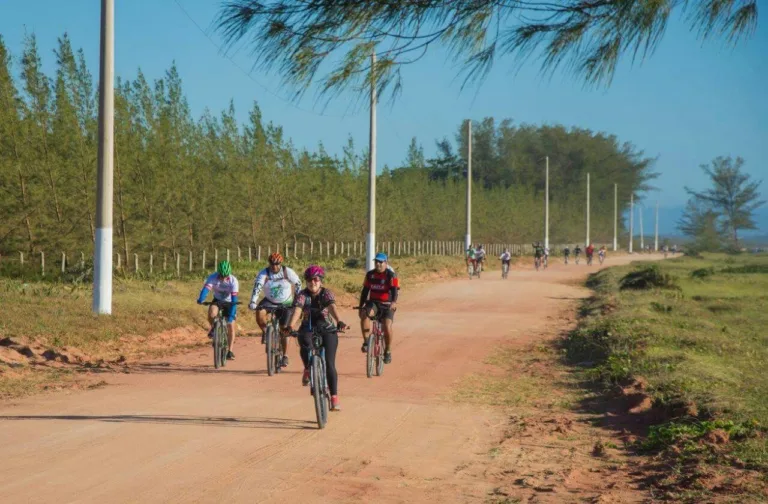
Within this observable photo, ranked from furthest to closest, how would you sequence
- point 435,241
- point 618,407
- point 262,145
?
1. point 435,241
2. point 262,145
3. point 618,407

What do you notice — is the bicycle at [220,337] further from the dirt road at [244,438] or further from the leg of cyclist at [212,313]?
the dirt road at [244,438]

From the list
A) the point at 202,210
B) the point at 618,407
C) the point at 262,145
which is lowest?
the point at 618,407

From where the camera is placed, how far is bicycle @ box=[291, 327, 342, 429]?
1059cm

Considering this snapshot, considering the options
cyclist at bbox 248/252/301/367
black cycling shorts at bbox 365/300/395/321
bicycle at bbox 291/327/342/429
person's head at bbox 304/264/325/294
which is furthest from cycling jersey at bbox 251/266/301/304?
bicycle at bbox 291/327/342/429

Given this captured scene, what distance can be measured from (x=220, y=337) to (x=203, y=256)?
26.5m

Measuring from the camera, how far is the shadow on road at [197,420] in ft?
35.3

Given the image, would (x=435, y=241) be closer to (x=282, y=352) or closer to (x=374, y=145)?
(x=374, y=145)

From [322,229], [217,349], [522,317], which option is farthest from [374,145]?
[322,229]

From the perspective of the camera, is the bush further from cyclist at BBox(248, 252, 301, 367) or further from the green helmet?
the green helmet

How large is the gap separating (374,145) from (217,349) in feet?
62.0

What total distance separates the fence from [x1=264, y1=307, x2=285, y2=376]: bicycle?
1752cm

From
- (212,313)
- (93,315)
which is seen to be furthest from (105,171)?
(212,313)

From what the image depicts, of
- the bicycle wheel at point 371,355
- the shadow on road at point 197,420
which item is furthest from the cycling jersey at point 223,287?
the shadow on road at point 197,420

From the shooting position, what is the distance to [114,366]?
16.3 metres
